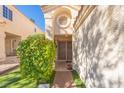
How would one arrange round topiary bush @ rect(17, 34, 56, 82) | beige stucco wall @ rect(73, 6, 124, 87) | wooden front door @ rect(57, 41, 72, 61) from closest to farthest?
beige stucco wall @ rect(73, 6, 124, 87)
round topiary bush @ rect(17, 34, 56, 82)
wooden front door @ rect(57, 41, 72, 61)

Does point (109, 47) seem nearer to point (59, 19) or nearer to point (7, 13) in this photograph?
point (59, 19)

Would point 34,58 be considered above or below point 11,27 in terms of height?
below

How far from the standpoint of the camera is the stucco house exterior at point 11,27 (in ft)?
54.4

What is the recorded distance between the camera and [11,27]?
19.0 meters

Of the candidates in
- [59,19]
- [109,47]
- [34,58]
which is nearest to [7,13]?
[59,19]

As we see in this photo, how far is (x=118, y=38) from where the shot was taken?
3.30 metres

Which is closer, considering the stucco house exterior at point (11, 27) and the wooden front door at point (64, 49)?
the wooden front door at point (64, 49)

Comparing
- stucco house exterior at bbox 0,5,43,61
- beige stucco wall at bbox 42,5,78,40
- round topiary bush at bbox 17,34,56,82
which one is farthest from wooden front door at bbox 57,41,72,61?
Answer: round topiary bush at bbox 17,34,56,82

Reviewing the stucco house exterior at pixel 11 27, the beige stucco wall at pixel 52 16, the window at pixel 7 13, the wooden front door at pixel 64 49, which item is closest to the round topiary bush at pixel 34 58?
the beige stucco wall at pixel 52 16

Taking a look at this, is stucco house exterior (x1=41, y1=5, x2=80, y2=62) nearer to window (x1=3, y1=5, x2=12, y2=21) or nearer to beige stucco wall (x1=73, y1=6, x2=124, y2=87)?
window (x1=3, y1=5, x2=12, y2=21)

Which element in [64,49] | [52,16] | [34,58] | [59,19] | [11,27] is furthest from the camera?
[11,27]

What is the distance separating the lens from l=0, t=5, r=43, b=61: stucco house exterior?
16594 millimetres

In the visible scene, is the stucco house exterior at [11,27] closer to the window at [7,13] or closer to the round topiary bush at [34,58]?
the window at [7,13]
